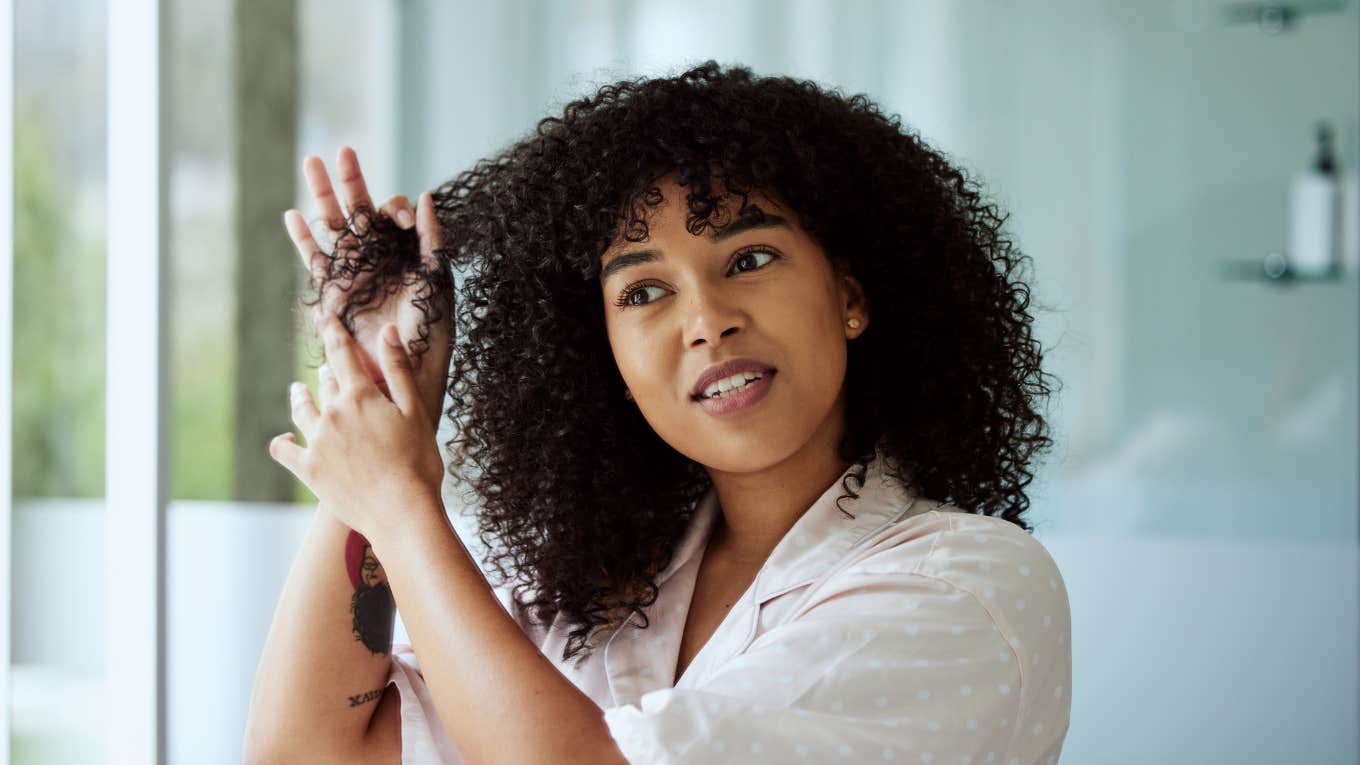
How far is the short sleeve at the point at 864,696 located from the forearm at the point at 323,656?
419 mm

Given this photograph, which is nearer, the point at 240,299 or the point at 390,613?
the point at 390,613

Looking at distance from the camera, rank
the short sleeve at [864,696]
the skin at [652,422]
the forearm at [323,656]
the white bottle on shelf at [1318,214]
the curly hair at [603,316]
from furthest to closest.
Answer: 1. the white bottle on shelf at [1318,214]
2. the forearm at [323,656]
3. the curly hair at [603,316]
4. the skin at [652,422]
5. the short sleeve at [864,696]

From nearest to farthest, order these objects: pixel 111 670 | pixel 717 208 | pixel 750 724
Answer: pixel 750 724 < pixel 717 208 < pixel 111 670

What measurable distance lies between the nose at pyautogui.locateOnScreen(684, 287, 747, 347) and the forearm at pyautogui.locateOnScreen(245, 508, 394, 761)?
40 centimetres

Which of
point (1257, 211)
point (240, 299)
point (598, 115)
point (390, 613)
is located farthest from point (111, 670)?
point (1257, 211)

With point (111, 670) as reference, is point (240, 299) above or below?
above

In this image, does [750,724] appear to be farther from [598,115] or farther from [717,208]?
[598,115]

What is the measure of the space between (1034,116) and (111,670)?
172 centimetres

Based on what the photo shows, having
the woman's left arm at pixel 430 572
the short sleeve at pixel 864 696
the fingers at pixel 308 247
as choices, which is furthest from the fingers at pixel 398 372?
the short sleeve at pixel 864 696

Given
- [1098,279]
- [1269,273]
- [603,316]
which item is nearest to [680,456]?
[603,316]

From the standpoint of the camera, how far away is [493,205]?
1062mm

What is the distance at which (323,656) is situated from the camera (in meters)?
1.09

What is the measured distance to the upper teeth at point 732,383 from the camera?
93 centimetres

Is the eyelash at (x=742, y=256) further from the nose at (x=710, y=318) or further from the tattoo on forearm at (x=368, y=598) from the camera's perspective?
the tattoo on forearm at (x=368, y=598)
